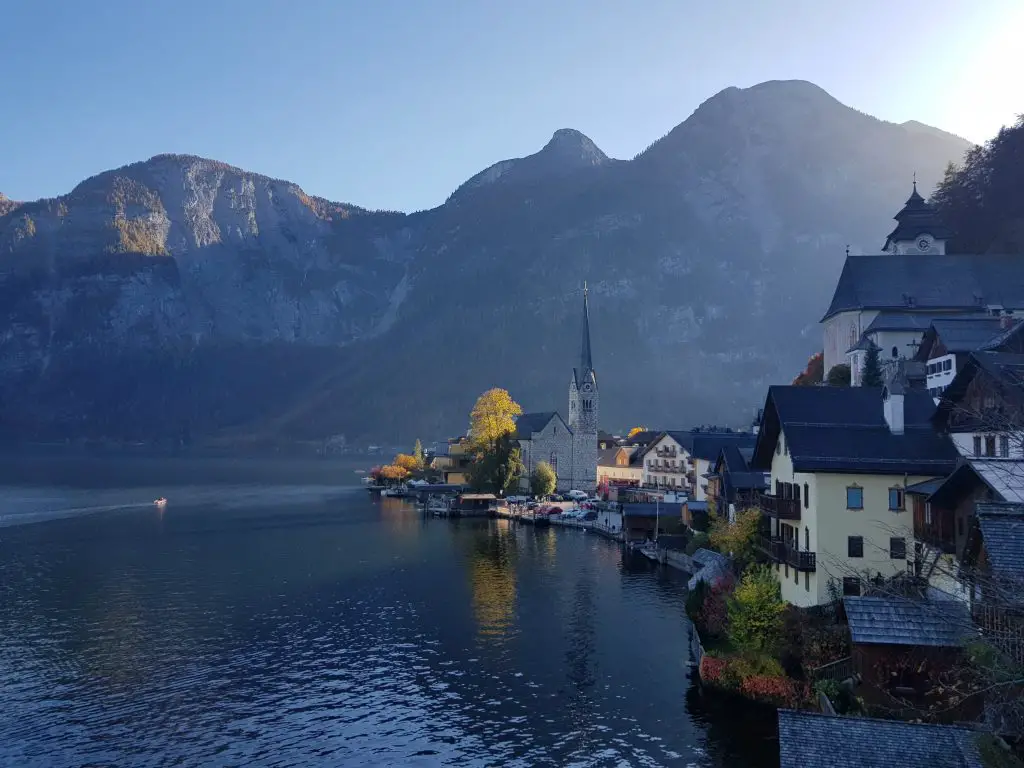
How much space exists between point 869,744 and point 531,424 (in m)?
116

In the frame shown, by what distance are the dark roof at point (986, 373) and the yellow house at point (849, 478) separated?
85cm

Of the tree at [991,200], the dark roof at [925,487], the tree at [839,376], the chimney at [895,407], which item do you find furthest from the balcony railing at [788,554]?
the tree at [991,200]

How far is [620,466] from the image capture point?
132 m

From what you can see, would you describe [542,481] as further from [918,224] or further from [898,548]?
[898,548]

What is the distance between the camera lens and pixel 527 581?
66562 millimetres

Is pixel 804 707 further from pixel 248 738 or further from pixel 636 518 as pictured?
pixel 636 518

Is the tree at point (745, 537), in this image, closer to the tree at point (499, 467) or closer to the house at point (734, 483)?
the house at point (734, 483)

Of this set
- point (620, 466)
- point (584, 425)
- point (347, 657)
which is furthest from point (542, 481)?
point (347, 657)

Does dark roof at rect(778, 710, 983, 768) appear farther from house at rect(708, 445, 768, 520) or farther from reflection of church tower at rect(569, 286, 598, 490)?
reflection of church tower at rect(569, 286, 598, 490)

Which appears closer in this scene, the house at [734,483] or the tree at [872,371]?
the house at [734,483]

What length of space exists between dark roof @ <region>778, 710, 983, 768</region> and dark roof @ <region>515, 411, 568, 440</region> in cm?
11028

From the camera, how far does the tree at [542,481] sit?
408 feet

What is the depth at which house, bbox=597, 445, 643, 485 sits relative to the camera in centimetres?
12744

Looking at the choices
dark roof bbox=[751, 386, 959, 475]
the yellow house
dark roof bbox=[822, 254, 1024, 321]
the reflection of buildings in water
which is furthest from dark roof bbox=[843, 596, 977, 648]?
the reflection of buildings in water
